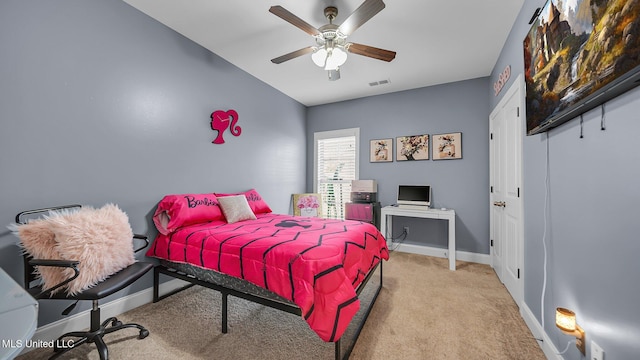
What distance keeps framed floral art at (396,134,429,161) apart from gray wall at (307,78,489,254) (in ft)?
0.27

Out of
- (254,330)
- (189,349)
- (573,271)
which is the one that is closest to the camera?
(573,271)

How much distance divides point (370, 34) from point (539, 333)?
294 cm

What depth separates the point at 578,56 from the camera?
3.74ft

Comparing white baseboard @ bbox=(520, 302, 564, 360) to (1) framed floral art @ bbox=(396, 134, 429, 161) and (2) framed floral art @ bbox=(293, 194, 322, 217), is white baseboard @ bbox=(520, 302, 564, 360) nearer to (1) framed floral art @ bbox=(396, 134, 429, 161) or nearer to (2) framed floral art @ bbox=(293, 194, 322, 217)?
A: (1) framed floral art @ bbox=(396, 134, 429, 161)

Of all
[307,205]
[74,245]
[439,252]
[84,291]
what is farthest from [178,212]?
[439,252]

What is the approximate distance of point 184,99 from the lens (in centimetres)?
259

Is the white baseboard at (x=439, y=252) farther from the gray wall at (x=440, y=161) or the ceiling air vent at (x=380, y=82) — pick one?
the ceiling air vent at (x=380, y=82)

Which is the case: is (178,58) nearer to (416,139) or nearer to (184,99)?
(184,99)

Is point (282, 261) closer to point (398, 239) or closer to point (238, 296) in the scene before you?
point (238, 296)

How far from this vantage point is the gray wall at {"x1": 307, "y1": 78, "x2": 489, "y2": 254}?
3.41m

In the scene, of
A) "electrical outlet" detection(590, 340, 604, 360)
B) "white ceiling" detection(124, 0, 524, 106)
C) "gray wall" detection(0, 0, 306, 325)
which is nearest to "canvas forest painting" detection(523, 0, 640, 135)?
"white ceiling" detection(124, 0, 524, 106)

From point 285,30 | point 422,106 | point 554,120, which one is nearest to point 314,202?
point 422,106

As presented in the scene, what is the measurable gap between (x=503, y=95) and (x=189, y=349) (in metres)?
3.80

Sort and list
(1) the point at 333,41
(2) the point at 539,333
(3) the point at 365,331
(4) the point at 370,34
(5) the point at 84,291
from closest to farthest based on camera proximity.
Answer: (5) the point at 84,291, (2) the point at 539,333, (3) the point at 365,331, (1) the point at 333,41, (4) the point at 370,34
